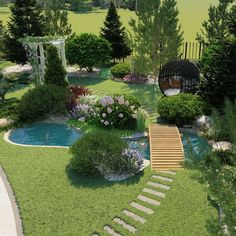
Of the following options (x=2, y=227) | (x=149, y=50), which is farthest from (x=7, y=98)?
(x=2, y=227)

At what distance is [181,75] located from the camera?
73.3ft

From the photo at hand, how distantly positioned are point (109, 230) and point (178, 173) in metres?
4.46

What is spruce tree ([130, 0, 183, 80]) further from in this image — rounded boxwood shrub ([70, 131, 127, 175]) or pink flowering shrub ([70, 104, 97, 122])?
rounded boxwood shrub ([70, 131, 127, 175])

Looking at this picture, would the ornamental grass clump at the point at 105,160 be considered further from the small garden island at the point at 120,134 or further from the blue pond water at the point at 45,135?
the blue pond water at the point at 45,135

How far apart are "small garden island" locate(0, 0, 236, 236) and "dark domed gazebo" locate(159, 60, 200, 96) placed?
0.22 ft

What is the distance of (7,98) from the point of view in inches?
1006

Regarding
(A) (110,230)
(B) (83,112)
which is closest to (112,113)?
(B) (83,112)

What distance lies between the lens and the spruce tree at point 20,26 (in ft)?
104

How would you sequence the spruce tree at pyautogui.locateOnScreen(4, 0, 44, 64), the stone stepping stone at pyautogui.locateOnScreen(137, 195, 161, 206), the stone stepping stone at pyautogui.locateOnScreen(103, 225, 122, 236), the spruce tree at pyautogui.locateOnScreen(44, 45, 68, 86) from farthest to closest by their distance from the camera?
the spruce tree at pyautogui.locateOnScreen(4, 0, 44, 64) < the spruce tree at pyautogui.locateOnScreen(44, 45, 68, 86) < the stone stepping stone at pyautogui.locateOnScreen(137, 195, 161, 206) < the stone stepping stone at pyautogui.locateOnScreen(103, 225, 122, 236)

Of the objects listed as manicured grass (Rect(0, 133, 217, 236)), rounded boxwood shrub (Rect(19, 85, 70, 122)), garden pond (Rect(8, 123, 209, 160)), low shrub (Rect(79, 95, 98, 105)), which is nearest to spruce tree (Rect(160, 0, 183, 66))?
low shrub (Rect(79, 95, 98, 105))

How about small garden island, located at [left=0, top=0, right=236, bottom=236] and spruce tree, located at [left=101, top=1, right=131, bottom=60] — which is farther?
spruce tree, located at [left=101, top=1, right=131, bottom=60]

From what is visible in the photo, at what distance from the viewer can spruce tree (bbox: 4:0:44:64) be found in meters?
31.8

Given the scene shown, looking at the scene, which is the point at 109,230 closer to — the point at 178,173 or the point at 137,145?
the point at 178,173

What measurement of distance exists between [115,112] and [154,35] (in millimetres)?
11015
